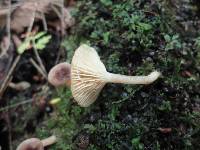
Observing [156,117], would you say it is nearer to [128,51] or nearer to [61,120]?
[128,51]

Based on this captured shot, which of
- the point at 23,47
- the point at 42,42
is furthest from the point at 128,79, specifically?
the point at 23,47

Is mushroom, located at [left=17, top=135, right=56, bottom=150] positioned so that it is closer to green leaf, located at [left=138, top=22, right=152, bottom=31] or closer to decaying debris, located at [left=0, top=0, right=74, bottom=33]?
green leaf, located at [left=138, top=22, right=152, bottom=31]

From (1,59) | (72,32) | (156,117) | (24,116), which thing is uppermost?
(72,32)

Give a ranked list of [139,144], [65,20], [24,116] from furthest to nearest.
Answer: [65,20], [24,116], [139,144]

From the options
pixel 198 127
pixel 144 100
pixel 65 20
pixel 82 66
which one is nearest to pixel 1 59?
pixel 65 20

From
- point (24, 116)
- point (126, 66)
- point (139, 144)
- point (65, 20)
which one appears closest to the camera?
point (139, 144)

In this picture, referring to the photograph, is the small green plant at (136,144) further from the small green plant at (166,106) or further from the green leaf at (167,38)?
the green leaf at (167,38)
